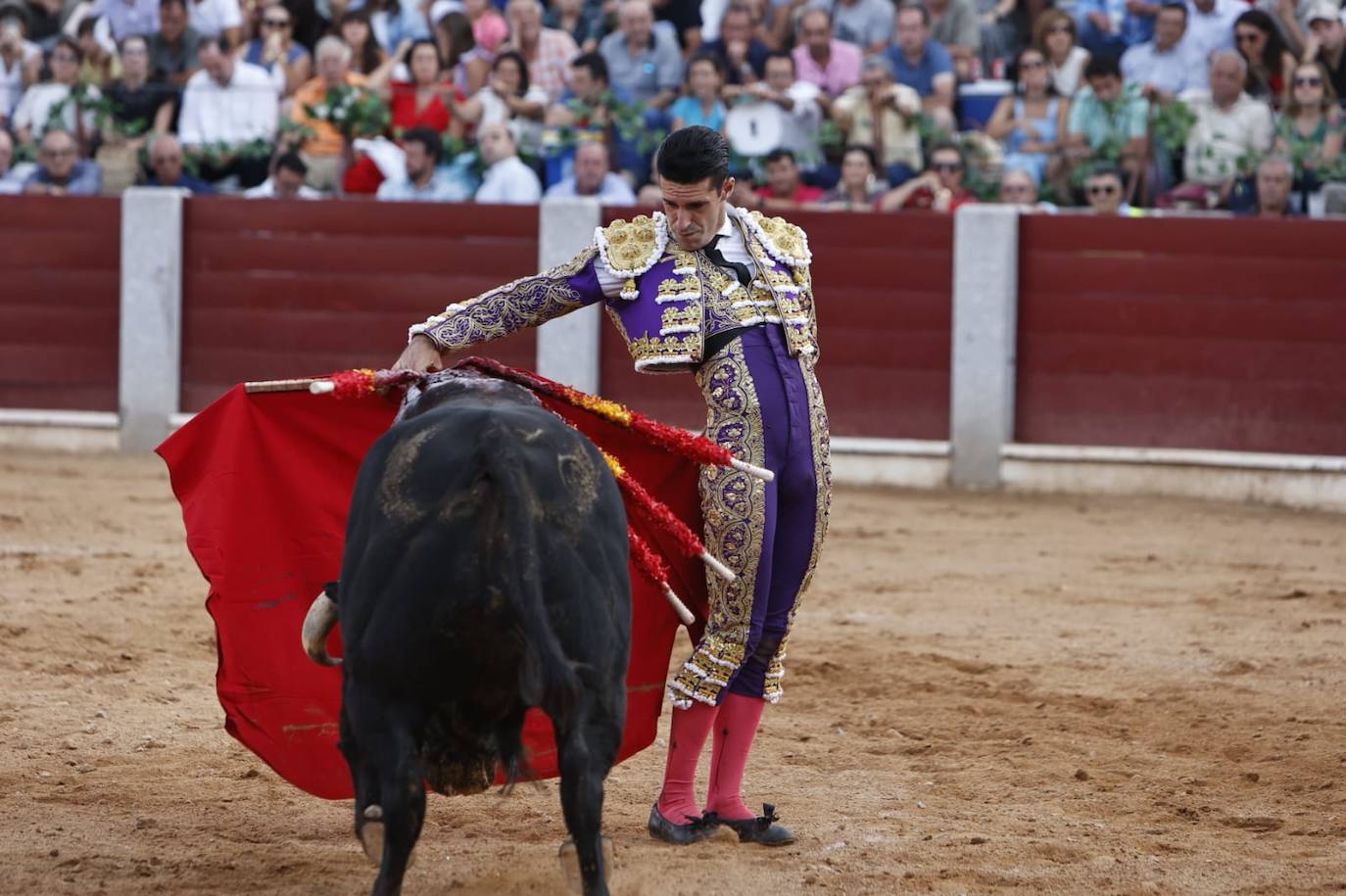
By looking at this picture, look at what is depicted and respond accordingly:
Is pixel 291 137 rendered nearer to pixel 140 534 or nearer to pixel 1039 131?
pixel 140 534

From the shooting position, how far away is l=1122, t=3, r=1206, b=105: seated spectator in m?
8.20

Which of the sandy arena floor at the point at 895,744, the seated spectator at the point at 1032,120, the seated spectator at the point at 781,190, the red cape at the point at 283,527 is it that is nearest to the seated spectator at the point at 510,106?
the seated spectator at the point at 781,190

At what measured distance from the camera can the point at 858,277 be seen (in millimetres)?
8336

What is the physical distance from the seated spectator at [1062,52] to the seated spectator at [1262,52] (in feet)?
2.25

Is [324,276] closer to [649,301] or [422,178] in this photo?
[422,178]

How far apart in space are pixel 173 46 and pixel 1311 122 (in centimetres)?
562

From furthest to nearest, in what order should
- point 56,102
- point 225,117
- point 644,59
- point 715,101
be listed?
1. point 56,102
2. point 225,117
3. point 644,59
4. point 715,101

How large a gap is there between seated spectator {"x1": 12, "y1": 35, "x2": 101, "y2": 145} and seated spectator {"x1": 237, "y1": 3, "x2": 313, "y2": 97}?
852mm

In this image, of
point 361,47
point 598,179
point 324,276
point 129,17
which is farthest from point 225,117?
point 598,179

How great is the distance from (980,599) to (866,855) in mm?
2677

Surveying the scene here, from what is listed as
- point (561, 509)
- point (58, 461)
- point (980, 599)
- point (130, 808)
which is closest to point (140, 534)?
point (58, 461)

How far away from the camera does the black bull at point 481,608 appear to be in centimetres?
240

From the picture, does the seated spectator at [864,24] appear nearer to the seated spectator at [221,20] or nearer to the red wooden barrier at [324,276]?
the red wooden barrier at [324,276]

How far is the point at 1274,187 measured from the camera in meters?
7.76
